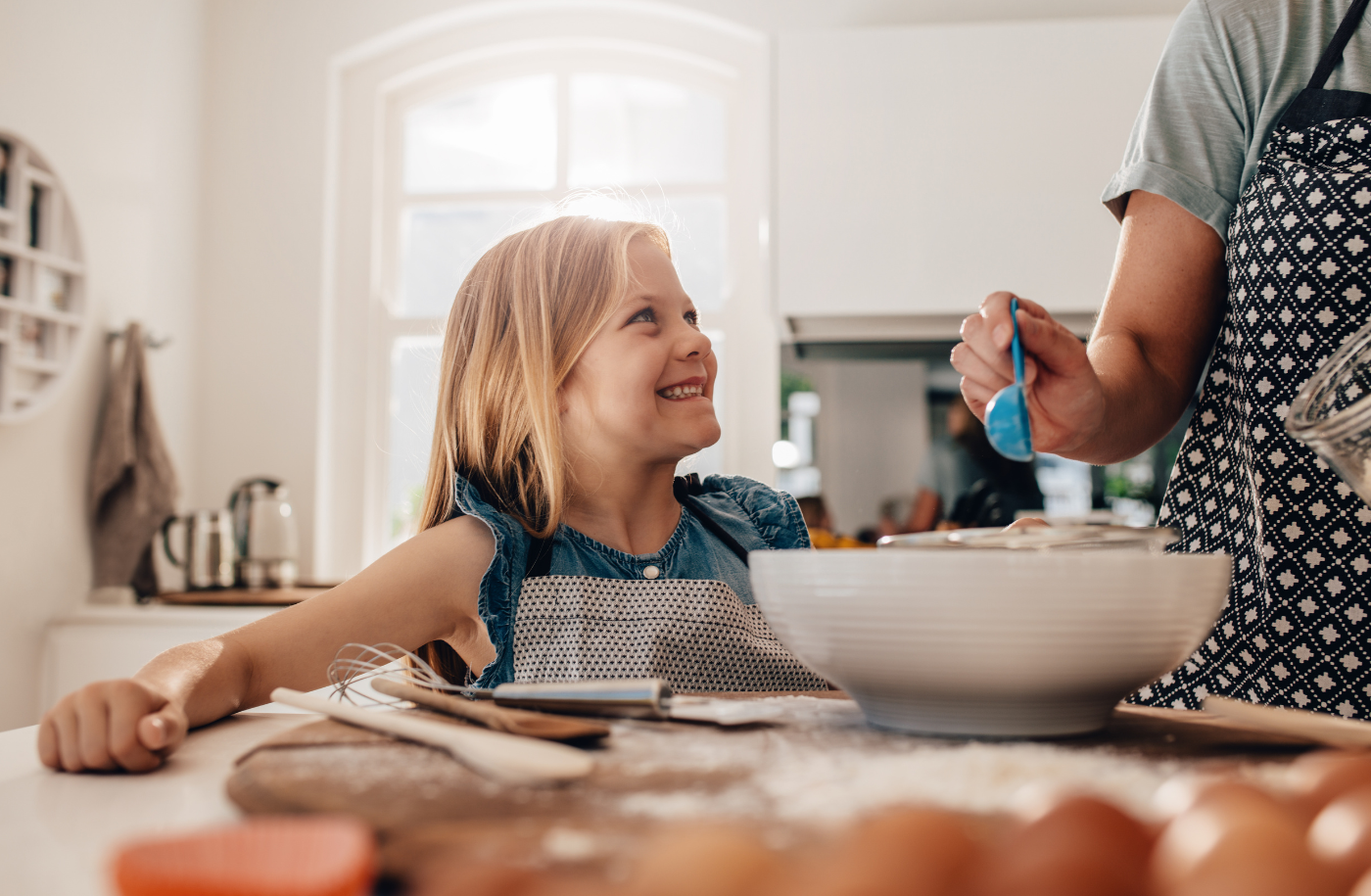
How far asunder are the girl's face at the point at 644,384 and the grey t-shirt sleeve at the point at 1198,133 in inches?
18.9

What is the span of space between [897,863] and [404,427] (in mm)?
2705

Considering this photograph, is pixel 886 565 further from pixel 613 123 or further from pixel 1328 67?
pixel 613 123

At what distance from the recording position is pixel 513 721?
44 centimetres

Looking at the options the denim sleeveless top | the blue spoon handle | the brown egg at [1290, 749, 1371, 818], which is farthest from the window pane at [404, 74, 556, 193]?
the brown egg at [1290, 749, 1371, 818]

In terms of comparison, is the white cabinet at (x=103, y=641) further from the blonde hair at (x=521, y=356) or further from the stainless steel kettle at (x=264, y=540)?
the blonde hair at (x=521, y=356)

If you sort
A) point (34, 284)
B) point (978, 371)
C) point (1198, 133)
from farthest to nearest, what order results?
point (34, 284)
point (1198, 133)
point (978, 371)

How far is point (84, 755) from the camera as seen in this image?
1.57 feet

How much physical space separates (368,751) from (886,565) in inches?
8.9

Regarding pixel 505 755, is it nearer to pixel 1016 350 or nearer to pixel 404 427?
pixel 1016 350

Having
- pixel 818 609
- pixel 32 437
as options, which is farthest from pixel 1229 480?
pixel 32 437

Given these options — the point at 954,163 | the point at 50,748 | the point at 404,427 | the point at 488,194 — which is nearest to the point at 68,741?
the point at 50,748

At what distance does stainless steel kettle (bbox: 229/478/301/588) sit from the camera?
233cm

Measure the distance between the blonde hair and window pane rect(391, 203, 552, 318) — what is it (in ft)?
5.32

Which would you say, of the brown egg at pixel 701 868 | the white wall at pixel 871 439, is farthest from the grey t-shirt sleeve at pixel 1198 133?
the white wall at pixel 871 439
